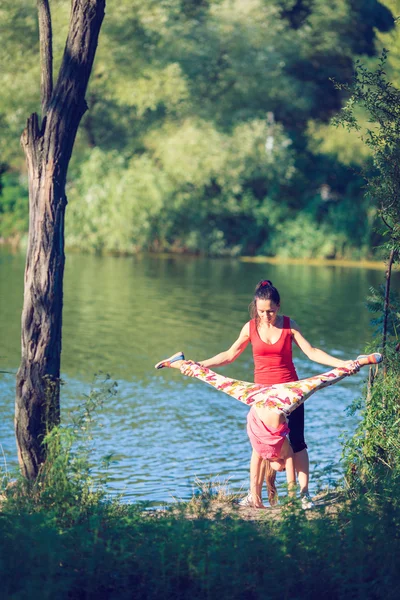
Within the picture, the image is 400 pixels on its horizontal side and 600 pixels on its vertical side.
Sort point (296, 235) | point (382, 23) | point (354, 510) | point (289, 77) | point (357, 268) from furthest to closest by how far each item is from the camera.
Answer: point (382, 23), point (289, 77), point (296, 235), point (357, 268), point (354, 510)

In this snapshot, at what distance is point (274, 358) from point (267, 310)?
0.40 m

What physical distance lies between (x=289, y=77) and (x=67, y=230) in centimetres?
1406

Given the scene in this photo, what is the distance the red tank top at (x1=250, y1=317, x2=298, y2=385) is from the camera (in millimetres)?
7773

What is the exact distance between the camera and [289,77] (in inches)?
1863

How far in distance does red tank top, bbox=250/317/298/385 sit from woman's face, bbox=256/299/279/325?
0.44ft

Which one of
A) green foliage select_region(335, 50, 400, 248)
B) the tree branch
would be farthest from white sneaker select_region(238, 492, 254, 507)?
the tree branch

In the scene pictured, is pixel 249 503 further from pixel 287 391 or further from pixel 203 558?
pixel 203 558

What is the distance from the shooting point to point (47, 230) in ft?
26.2

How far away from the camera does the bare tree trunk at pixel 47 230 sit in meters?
7.89

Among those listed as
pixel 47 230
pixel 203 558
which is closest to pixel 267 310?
pixel 47 230

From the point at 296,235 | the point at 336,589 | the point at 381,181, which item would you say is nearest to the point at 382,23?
the point at 296,235

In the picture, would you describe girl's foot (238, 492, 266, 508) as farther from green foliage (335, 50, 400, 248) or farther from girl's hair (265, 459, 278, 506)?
green foliage (335, 50, 400, 248)

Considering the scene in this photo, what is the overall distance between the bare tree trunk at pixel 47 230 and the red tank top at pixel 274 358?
1545 mm

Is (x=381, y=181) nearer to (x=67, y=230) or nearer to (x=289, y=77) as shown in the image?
(x=67, y=230)
